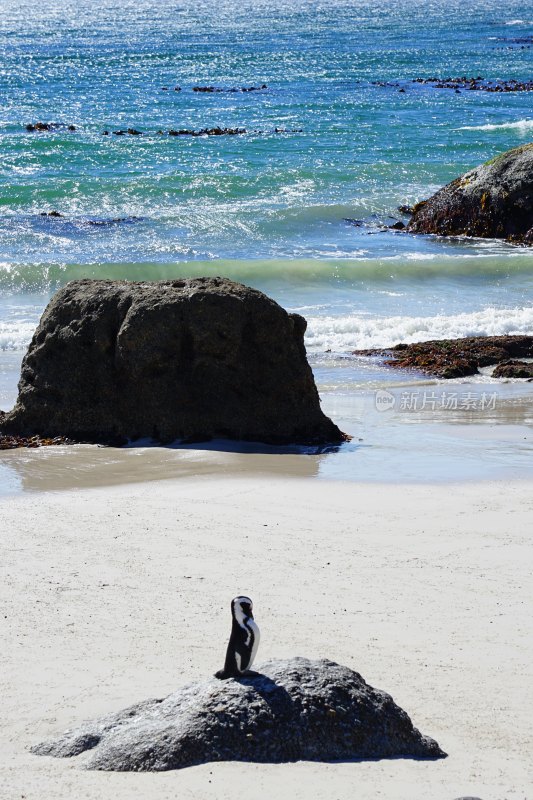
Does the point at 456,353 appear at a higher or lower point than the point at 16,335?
lower

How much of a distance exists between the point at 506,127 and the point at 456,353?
21.3 metres

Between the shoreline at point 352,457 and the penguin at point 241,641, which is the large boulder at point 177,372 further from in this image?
the penguin at point 241,641

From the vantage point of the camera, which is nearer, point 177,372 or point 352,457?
point 352,457

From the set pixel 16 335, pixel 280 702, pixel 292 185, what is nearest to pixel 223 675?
pixel 280 702

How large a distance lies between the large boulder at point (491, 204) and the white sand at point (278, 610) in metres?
13.1

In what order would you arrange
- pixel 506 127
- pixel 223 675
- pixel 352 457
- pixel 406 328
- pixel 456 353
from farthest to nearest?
1. pixel 506 127
2. pixel 406 328
3. pixel 456 353
4. pixel 352 457
5. pixel 223 675

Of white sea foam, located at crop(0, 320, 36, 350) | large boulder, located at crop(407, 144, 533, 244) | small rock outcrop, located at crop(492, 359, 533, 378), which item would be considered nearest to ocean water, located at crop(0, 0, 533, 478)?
white sea foam, located at crop(0, 320, 36, 350)

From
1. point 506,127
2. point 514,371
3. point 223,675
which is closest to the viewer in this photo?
point 223,675

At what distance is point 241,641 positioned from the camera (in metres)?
4.86

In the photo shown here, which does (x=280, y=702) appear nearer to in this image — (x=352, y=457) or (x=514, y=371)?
(x=352, y=457)

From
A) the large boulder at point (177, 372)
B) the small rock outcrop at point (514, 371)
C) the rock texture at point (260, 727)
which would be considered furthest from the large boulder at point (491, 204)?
the rock texture at point (260, 727)

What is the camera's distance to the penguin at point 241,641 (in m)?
4.86

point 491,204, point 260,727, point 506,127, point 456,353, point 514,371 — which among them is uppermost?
point 506,127

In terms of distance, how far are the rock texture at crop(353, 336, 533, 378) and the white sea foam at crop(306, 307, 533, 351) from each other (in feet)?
Answer: 1.62
